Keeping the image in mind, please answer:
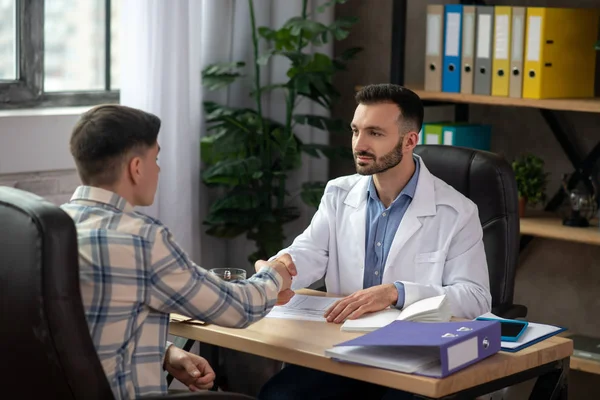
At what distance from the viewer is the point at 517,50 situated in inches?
126

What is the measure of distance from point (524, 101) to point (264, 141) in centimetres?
96

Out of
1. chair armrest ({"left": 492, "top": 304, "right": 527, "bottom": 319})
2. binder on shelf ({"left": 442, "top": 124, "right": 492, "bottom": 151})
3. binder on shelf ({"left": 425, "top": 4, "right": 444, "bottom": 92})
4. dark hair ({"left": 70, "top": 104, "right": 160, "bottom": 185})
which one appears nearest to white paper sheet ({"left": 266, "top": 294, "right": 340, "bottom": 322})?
chair armrest ({"left": 492, "top": 304, "right": 527, "bottom": 319})

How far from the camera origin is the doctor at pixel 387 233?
233cm

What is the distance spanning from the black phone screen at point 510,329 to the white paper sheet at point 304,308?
38cm

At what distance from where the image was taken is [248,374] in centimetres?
380

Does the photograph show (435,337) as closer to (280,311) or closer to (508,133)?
(280,311)

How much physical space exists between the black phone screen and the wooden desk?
0.05 m

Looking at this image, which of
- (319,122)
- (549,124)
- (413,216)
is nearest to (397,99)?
(413,216)

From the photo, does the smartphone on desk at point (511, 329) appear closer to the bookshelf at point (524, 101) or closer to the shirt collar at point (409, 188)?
the shirt collar at point (409, 188)

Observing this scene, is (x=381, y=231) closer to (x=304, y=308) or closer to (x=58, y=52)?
(x=304, y=308)

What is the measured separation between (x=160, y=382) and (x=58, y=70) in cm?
201

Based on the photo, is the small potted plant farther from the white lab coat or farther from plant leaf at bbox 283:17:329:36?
the white lab coat

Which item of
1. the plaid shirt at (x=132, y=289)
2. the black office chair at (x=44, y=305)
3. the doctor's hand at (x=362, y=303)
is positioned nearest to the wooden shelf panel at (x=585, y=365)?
the doctor's hand at (x=362, y=303)

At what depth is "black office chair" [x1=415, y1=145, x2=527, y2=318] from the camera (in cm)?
258
